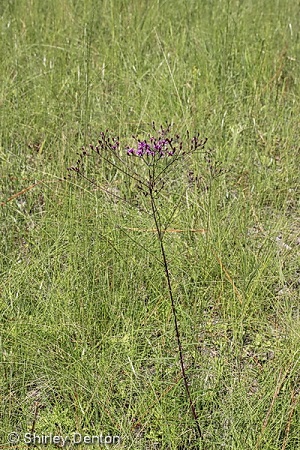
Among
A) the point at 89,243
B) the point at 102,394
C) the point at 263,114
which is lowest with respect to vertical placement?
the point at 102,394

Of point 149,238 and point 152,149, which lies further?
point 149,238

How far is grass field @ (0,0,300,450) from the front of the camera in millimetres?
1966

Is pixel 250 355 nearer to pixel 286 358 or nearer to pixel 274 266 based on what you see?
pixel 286 358

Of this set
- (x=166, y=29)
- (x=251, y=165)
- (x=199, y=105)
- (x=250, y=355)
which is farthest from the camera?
(x=166, y=29)

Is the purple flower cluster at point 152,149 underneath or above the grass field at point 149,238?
above

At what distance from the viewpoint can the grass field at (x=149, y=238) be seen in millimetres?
1966

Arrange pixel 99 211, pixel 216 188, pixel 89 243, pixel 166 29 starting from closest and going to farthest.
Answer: pixel 89 243 → pixel 99 211 → pixel 216 188 → pixel 166 29

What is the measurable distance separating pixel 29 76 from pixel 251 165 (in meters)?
1.35

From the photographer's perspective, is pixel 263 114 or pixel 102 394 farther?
pixel 263 114

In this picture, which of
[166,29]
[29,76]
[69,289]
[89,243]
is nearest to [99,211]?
[89,243]

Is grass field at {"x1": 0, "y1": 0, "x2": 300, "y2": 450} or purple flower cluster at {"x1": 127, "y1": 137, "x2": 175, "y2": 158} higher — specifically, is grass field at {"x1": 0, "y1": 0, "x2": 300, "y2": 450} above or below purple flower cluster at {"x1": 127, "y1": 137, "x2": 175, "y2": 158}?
below

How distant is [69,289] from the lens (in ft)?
7.61

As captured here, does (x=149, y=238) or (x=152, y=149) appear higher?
(x=152, y=149)

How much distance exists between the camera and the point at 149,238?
2.53 m
